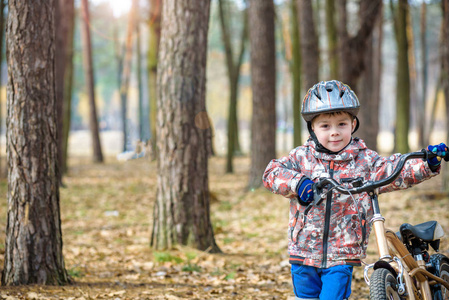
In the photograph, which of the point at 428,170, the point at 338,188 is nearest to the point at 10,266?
the point at 338,188

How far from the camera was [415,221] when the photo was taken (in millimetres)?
9516

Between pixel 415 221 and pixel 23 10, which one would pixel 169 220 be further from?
pixel 415 221

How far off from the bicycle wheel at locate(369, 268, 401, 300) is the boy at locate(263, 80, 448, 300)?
286 millimetres

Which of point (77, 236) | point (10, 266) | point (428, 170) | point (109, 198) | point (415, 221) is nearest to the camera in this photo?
point (428, 170)

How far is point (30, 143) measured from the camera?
492 cm

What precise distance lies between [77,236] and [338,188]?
6393 mm

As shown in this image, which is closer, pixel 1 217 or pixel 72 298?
pixel 72 298

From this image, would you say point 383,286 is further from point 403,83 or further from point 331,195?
point 403,83

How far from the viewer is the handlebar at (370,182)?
317 centimetres

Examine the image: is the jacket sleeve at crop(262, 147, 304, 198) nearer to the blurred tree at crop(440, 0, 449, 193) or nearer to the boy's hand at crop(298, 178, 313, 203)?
the boy's hand at crop(298, 178, 313, 203)

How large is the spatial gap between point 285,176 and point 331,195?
0.33 meters

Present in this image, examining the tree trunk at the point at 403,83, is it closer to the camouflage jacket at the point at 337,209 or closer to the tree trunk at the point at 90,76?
the tree trunk at the point at 90,76

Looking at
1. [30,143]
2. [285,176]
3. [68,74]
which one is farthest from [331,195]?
[68,74]

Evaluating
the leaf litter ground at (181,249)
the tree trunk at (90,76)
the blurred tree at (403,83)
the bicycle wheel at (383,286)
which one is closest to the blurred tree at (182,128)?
the leaf litter ground at (181,249)
